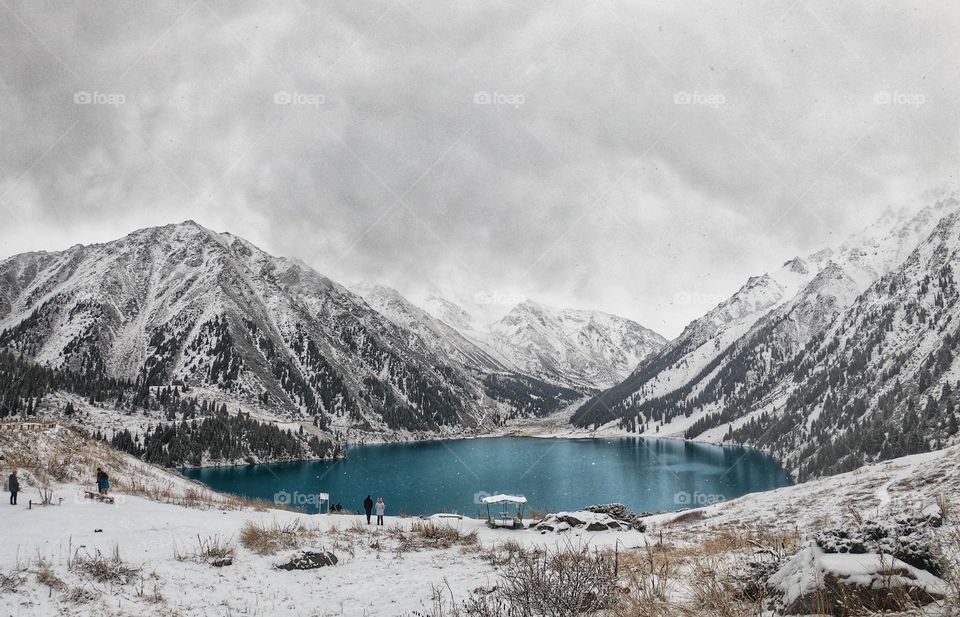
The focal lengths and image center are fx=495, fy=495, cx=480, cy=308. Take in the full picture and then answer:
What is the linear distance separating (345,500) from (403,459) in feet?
254

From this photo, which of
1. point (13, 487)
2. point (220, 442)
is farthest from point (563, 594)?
point (220, 442)

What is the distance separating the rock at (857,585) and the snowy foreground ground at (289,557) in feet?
0.28

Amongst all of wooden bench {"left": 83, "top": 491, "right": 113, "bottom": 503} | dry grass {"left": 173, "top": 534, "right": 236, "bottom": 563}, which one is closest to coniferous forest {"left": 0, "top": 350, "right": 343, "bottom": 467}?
wooden bench {"left": 83, "top": 491, "right": 113, "bottom": 503}

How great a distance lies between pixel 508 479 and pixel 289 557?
117 m

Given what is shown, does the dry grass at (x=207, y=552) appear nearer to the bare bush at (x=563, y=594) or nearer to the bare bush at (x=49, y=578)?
the bare bush at (x=49, y=578)

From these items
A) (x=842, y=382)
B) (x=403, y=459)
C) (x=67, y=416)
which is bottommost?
(x=403, y=459)

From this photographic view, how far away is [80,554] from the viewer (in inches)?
507

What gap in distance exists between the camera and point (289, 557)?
1435cm

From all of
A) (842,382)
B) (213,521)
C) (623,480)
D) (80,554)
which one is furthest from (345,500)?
(842,382)

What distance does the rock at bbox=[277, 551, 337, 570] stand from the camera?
45.3 ft

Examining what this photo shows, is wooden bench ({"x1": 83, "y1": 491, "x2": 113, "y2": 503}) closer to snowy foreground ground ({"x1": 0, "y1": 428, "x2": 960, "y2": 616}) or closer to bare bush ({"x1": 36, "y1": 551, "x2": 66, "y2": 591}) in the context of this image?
snowy foreground ground ({"x1": 0, "y1": 428, "x2": 960, "y2": 616})

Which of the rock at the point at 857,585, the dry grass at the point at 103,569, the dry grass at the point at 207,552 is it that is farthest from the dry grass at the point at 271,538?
the rock at the point at 857,585

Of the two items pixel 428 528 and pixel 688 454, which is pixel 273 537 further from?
pixel 688 454

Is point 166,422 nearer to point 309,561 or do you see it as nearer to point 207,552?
point 207,552
